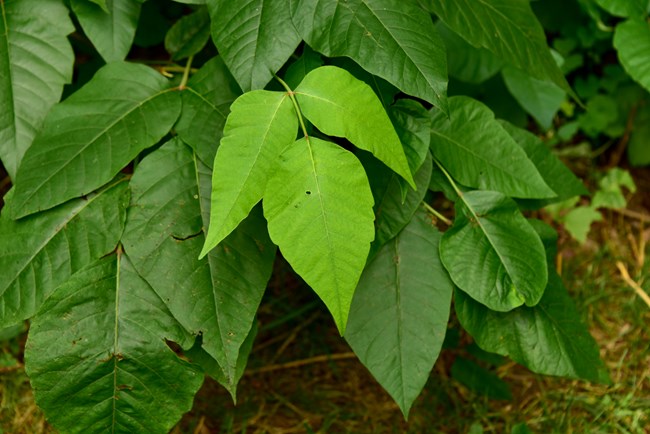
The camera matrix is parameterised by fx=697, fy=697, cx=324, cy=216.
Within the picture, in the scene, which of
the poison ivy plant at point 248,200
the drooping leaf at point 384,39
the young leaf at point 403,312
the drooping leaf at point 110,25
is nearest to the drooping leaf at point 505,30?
the poison ivy plant at point 248,200

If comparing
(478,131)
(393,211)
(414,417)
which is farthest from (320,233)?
(414,417)

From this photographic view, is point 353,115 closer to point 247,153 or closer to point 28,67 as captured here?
point 247,153

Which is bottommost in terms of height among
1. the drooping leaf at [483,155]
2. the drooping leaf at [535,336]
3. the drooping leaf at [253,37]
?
the drooping leaf at [535,336]

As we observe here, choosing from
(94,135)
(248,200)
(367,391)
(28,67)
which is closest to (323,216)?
(248,200)

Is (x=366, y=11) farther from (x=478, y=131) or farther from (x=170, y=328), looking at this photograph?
(x=170, y=328)

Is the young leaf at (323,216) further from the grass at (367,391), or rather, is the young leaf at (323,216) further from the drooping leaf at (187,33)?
the grass at (367,391)

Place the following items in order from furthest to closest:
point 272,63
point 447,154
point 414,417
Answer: point 414,417 < point 447,154 < point 272,63

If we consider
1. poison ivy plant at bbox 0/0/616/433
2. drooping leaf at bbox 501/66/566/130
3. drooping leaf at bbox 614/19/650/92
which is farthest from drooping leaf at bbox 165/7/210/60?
drooping leaf at bbox 614/19/650/92
